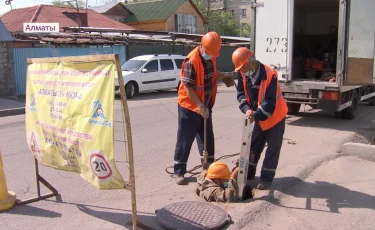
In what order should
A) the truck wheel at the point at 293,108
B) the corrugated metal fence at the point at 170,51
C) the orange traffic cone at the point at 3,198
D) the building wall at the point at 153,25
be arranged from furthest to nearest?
the building wall at the point at 153,25 < the corrugated metal fence at the point at 170,51 < the truck wheel at the point at 293,108 < the orange traffic cone at the point at 3,198

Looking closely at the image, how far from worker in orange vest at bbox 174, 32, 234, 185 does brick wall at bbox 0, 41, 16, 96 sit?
12.2 meters

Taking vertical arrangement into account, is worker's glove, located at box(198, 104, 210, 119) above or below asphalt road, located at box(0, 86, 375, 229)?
above

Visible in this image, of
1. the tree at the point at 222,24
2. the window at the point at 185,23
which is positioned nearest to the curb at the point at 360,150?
the window at the point at 185,23

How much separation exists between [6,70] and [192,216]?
43.9 feet

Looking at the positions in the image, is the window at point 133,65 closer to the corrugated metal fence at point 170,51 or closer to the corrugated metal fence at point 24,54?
the corrugated metal fence at point 24,54

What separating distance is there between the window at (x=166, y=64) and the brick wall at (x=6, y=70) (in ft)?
19.3

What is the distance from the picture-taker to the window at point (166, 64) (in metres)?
16.9

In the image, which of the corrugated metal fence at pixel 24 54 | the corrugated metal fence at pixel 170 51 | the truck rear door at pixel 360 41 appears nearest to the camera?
the truck rear door at pixel 360 41

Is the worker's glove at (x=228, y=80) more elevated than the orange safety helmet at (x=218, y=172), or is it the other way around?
the worker's glove at (x=228, y=80)

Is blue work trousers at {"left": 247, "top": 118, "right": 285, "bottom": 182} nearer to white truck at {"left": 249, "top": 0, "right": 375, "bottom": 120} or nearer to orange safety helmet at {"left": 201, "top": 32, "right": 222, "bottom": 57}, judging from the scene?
orange safety helmet at {"left": 201, "top": 32, "right": 222, "bottom": 57}

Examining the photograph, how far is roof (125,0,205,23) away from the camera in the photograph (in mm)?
47909

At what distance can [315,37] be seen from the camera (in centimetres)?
1362

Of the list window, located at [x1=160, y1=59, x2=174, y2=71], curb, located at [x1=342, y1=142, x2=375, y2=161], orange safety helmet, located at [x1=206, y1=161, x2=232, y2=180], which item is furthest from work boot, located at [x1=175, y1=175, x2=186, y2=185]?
window, located at [x1=160, y1=59, x2=174, y2=71]

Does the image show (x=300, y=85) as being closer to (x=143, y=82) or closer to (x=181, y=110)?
(x=181, y=110)
